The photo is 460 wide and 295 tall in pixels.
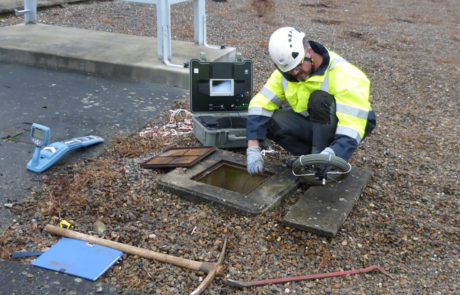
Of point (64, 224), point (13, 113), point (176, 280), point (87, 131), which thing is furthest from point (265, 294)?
point (13, 113)

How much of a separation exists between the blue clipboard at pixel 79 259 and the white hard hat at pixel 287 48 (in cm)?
168

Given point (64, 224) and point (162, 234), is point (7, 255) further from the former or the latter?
point (162, 234)

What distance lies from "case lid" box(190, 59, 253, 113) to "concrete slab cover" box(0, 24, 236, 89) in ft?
4.64

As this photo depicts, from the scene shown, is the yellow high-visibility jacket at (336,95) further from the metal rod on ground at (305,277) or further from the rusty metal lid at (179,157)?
the metal rod on ground at (305,277)

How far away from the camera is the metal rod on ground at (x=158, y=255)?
283 centimetres

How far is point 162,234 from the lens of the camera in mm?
3244

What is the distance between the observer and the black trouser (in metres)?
3.57

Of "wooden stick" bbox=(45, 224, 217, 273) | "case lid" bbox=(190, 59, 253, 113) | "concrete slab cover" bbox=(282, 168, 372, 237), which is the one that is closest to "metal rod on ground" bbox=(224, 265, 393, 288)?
"wooden stick" bbox=(45, 224, 217, 273)

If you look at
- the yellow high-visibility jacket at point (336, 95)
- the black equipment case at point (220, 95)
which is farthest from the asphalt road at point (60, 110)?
the yellow high-visibility jacket at point (336, 95)

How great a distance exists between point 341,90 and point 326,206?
824mm

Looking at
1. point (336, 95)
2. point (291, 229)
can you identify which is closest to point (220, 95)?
point (336, 95)

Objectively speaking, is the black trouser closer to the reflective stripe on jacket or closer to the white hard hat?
the reflective stripe on jacket

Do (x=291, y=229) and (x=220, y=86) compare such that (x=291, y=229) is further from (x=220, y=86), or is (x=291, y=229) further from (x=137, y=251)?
(x=220, y=86)

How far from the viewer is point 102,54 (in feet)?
21.8
